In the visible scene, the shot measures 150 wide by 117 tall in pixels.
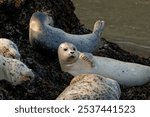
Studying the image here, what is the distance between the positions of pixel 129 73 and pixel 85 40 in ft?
1.95

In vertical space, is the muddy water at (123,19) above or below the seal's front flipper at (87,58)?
below

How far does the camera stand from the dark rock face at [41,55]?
4.91 m

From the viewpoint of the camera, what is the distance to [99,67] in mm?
5633

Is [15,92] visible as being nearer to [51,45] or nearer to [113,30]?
[51,45]

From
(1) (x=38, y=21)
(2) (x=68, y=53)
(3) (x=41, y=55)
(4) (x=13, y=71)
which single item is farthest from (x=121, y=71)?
(4) (x=13, y=71)

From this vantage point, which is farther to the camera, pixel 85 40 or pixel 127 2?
pixel 127 2

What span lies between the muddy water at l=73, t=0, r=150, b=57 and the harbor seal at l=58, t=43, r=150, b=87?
2579 mm

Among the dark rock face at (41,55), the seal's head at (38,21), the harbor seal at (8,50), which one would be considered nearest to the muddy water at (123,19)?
the dark rock face at (41,55)

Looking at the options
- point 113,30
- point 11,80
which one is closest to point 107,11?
point 113,30

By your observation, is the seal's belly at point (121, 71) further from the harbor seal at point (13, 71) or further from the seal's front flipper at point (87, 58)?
the harbor seal at point (13, 71)

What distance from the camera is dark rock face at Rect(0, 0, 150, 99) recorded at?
4.91 meters

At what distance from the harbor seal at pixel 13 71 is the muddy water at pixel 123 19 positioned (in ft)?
12.4

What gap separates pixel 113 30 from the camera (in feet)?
34.0

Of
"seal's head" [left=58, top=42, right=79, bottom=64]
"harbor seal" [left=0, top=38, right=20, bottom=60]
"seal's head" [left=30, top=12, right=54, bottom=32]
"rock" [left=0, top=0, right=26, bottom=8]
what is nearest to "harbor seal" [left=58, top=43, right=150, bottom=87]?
"seal's head" [left=58, top=42, right=79, bottom=64]
